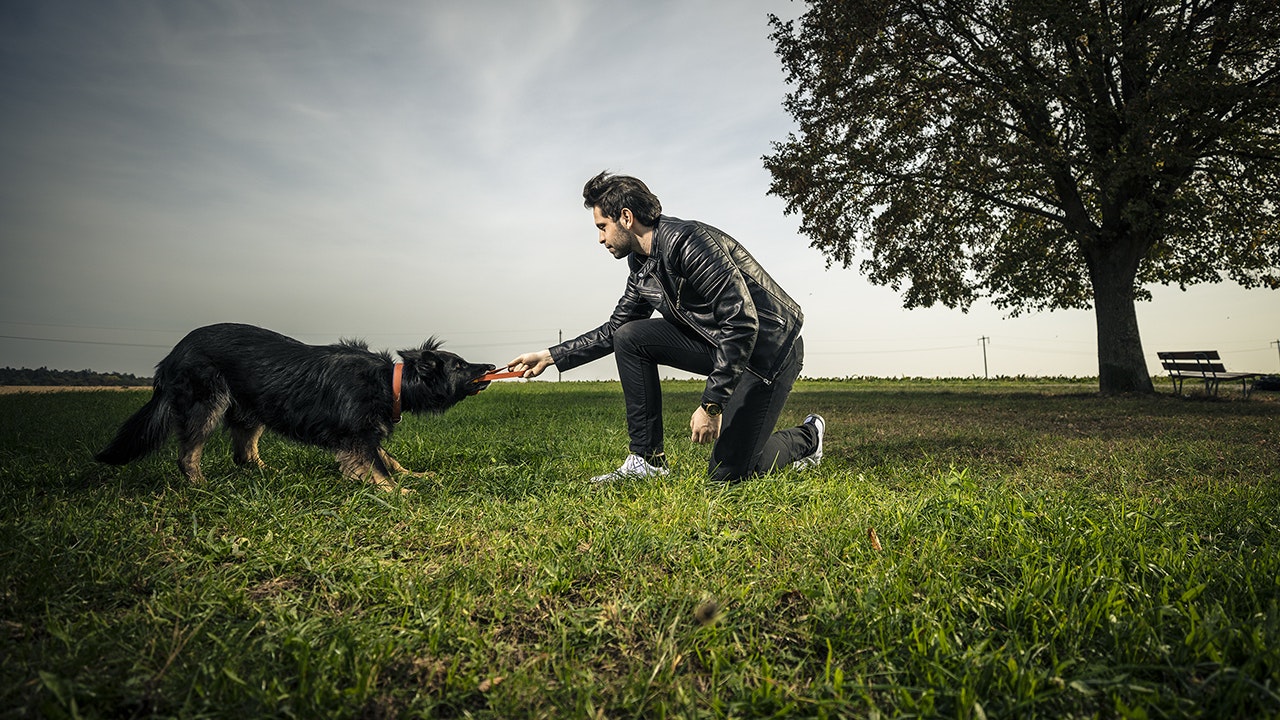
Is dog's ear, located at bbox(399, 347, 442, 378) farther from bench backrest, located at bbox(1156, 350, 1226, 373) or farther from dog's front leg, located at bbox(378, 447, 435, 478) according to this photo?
bench backrest, located at bbox(1156, 350, 1226, 373)

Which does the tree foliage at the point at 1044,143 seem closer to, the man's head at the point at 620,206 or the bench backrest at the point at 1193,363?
the bench backrest at the point at 1193,363

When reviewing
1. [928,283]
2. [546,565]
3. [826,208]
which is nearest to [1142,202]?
[928,283]

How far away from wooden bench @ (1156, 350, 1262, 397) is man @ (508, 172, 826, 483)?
15278 millimetres

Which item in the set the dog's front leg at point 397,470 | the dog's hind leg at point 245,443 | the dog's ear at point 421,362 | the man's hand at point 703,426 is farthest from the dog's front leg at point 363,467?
the man's hand at point 703,426

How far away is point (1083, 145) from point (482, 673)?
17012 millimetres

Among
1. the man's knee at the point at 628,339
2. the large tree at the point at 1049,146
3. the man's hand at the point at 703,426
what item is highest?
the large tree at the point at 1049,146

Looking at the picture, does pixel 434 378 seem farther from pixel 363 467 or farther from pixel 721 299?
pixel 721 299

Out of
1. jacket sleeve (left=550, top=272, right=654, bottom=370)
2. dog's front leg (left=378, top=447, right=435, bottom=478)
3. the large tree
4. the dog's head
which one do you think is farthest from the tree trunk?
dog's front leg (left=378, top=447, right=435, bottom=478)

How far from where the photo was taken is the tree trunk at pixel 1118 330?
49.4 ft

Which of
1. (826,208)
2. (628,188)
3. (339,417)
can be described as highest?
(826,208)

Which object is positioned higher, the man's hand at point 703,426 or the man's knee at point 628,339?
the man's knee at point 628,339

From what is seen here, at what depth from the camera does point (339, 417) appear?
4129 millimetres

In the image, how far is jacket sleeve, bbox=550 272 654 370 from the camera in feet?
15.6

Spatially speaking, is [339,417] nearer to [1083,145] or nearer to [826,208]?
[826,208]
